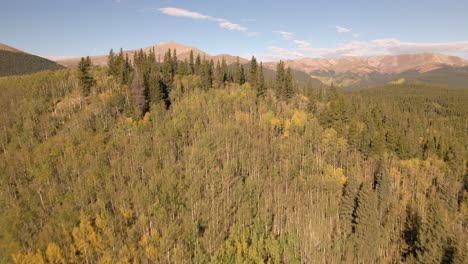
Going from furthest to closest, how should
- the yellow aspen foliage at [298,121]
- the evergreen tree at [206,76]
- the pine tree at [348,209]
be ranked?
the evergreen tree at [206,76] < the yellow aspen foliage at [298,121] < the pine tree at [348,209]

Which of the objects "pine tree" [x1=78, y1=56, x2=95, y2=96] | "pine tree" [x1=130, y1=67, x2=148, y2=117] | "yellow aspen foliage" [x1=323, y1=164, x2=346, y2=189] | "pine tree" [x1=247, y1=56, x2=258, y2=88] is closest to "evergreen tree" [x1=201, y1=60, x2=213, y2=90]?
"pine tree" [x1=247, y1=56, x2=258, y2=88]

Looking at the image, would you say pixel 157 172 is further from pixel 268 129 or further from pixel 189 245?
pixel 268 129

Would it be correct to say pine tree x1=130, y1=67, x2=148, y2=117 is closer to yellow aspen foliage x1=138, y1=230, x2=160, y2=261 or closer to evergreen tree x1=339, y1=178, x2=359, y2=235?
yellow aspen foliage x1=138, y1=230, x2=160, y2=261

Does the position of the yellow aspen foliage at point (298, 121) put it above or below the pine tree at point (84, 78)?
below

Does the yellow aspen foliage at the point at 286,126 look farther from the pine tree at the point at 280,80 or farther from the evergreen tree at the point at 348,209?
the evergreen tree at the point at 348,209

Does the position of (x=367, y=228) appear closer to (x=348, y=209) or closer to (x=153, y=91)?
(x=348, y=209)

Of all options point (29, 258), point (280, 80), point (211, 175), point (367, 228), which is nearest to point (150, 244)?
point (29, 258)

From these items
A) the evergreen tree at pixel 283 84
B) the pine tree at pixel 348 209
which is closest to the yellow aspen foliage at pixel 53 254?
the pine tree at pixel 348 209
